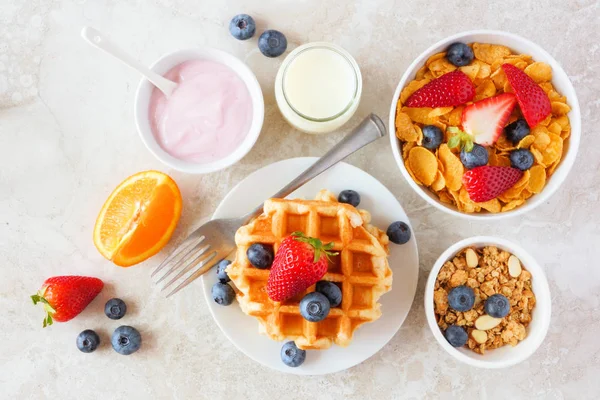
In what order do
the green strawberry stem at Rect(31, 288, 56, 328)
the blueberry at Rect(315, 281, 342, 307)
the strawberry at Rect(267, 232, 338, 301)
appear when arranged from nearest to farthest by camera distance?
the strawberry at Rect(267, 232, 338, 301) < the blueberry at Rect(315, 281, 342, 307) < the green strawberry stem at Rect(31, 288, 56, 328)

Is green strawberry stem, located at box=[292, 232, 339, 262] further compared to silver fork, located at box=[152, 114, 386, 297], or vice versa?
silver fork, located at box=[152, 114, 386, 297]

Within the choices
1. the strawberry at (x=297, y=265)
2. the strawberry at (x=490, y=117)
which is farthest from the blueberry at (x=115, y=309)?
the strawberry at (x=490, y=117)

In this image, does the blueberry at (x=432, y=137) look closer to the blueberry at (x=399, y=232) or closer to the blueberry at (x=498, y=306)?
the blueberry at (x=399, y=232)

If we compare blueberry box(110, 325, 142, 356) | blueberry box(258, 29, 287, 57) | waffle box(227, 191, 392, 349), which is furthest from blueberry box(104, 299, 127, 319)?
blueberry box(258, 29, 287, 57)

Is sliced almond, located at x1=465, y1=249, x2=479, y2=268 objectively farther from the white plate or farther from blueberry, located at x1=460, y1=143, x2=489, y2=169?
blueberry, located at x1=460, y1=143, x2=489, y2=169

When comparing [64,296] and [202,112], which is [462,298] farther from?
[64,296]

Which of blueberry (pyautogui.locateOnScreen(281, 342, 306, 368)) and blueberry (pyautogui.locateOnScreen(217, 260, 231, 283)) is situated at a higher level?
blueberry (pyautogui.locateOnScreen(217, 260, 231, 283))

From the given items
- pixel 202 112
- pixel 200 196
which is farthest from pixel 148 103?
pixel 200 196
